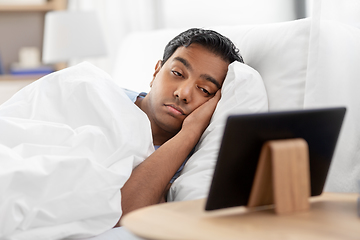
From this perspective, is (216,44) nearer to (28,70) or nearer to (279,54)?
(279,54)

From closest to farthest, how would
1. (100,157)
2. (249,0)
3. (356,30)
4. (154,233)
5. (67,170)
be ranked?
(154,233) → (67,170) → (100,157) → (356,30) → (249,0)

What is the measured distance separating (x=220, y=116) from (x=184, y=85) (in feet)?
0.59

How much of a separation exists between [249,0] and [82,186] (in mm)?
2107

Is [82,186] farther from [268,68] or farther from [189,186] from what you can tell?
[268,68]

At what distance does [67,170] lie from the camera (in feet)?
3.01

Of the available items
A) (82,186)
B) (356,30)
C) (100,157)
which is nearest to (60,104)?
(100,157)

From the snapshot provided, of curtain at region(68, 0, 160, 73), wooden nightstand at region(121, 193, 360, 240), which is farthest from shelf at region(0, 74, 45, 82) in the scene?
wooden nightstand at region(121, 193, 360, 240)

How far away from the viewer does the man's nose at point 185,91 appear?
1.36 metres

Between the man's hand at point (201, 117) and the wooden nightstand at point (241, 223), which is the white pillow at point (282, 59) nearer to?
the man's hand at point (201, 117)

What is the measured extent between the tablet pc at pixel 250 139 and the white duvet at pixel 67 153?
37 centimetres

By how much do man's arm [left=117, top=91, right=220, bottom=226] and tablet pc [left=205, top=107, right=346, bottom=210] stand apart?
0.45 metres

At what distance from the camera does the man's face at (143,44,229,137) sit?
4.56 ft

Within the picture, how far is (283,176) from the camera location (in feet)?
2.15

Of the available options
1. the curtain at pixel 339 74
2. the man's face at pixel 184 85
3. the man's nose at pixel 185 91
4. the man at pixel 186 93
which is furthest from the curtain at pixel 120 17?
the curtain at pixel 339 74
